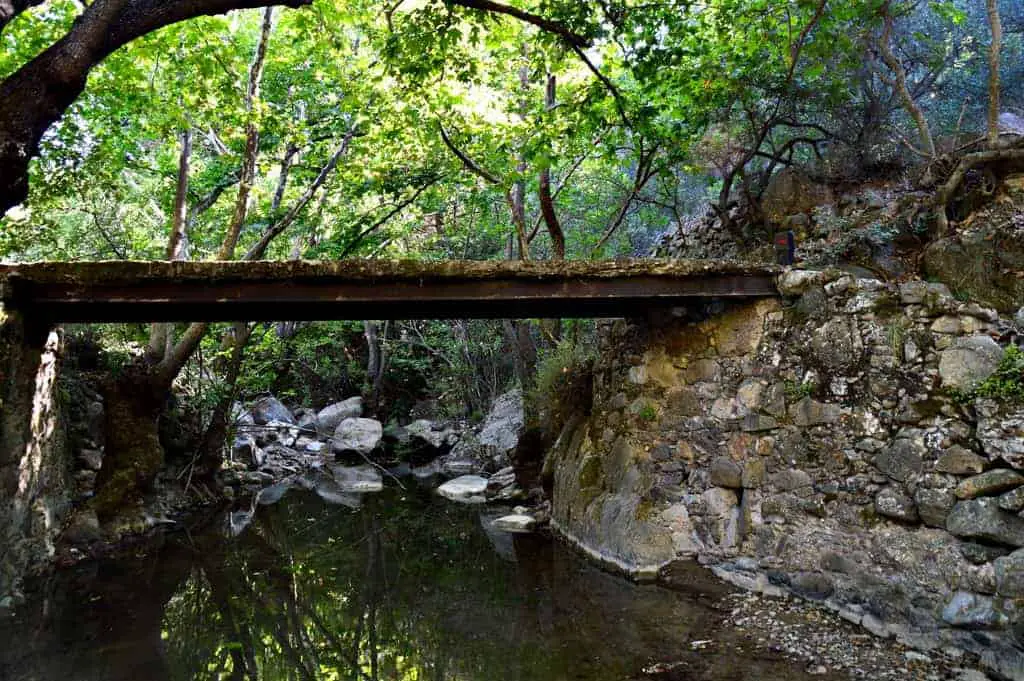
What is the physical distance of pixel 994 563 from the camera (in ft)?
12.6

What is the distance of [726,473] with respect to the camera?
5613 mm

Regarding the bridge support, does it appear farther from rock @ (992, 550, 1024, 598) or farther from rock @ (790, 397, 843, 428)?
rock @ (992, 550, 1024, 598)

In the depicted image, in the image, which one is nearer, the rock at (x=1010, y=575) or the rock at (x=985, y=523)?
the rock at (x=1010, y=575)

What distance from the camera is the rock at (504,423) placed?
11.7 metres

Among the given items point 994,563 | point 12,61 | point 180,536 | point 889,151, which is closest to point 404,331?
point 180,536

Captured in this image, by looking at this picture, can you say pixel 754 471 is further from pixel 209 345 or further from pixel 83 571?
pixel 209 345

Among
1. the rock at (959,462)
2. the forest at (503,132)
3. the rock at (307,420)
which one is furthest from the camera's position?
the rock at (307,420)

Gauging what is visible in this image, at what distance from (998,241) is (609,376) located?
368 centimetres

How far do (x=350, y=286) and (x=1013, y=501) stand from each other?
4.72m

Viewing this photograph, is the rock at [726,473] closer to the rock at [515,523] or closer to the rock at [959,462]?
the rock at [959,462]

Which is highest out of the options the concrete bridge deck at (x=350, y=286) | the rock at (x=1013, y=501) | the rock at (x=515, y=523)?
the concrete bridge deck at (x=350, y=286)

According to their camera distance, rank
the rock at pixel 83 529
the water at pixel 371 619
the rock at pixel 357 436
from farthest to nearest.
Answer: the rock at pixel 357 436
the rock at pixel 83 529
the water at pixel 371 619

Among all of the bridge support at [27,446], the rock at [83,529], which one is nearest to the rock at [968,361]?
the bridge support at [27,446]

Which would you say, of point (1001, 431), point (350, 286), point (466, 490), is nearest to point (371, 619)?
point (350, 286)
